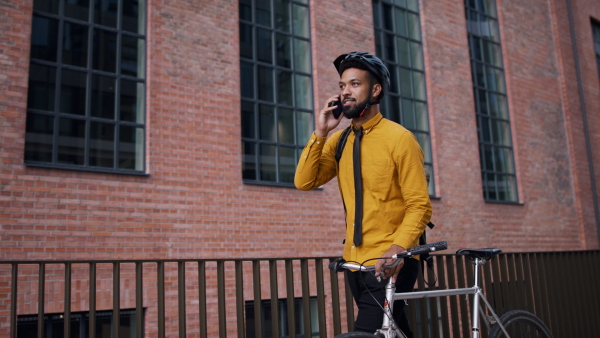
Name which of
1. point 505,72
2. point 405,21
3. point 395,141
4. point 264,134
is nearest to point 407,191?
point 395,141

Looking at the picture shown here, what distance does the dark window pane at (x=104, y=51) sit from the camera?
28.4 ft

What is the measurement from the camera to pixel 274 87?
35.0ft

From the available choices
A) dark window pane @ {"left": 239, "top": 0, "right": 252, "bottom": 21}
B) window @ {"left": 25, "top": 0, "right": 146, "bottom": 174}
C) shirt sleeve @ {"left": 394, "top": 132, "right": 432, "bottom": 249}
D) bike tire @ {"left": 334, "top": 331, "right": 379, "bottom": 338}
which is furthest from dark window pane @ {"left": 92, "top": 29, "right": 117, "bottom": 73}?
bike tire @ {"left": 334, "top": 331, "right": 379, "bottom": 338}

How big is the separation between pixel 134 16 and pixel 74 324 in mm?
4652

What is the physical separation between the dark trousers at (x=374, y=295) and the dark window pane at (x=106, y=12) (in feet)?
23.4

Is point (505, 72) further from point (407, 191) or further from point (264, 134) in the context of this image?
point (407, 191)

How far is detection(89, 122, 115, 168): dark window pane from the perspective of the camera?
8.39 meters

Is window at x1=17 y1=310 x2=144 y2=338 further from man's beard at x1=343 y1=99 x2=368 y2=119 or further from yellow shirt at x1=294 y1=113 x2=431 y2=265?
man's beard at x1=343 y1=99 x2=368 y2=119

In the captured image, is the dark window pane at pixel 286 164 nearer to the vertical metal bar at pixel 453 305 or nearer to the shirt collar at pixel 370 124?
the vertical metal bar at pixel 453 305

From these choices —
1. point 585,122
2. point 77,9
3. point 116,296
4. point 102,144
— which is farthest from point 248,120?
point 585,122

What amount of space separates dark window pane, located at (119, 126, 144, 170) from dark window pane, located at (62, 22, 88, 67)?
1140mm

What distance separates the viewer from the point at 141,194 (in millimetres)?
8438

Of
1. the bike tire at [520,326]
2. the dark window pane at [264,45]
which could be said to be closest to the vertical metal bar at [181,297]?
the bike tire at [520,326]

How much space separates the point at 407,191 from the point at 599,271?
4.75 meters
